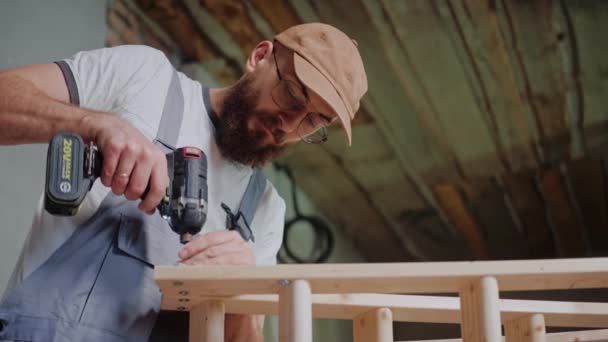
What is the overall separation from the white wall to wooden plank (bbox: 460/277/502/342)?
1.72 metres

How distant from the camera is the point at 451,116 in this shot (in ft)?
13.6

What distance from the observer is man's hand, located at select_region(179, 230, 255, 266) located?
1.58m

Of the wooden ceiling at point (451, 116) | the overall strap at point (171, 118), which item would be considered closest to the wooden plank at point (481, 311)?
the overall strap at point (171, 118)

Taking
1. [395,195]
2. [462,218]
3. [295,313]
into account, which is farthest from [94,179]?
[462,218]

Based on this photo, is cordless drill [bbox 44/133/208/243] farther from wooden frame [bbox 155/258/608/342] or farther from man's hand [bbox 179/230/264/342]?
wooden frame [bbox 155/258/608/342]

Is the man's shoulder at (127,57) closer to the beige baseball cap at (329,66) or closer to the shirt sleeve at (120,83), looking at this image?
the shirt sleeve at (120,83)

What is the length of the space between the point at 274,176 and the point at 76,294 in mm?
3183

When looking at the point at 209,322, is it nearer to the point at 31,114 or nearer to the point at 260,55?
the point at 31,114

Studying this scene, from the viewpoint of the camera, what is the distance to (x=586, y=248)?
214 inches

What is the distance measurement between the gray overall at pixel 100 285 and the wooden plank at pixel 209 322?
124 millimetres

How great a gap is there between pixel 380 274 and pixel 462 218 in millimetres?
3899

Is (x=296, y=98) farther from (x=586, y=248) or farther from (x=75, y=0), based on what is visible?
(x=586, y=248)

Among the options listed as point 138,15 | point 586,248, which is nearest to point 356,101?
point 138,15

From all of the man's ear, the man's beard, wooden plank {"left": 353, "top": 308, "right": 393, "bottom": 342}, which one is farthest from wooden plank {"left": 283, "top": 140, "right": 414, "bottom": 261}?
wooden plank {"left": 353, "top": 308, "right": 393, "bottom": 342}
